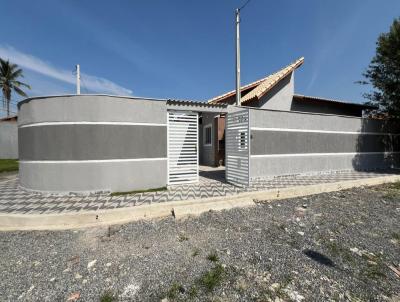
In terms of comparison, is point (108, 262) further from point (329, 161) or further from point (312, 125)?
point (329, 161)

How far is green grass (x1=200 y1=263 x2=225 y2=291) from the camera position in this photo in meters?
3.05

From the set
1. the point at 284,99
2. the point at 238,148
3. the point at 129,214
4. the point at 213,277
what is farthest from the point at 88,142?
the point at 284,99

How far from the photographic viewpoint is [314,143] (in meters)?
10.7

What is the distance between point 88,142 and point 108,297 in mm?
5170

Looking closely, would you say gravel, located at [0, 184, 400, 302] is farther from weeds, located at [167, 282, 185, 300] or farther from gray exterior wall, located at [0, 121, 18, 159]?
gray exterior wall, located at [0, 121, 18, 159]

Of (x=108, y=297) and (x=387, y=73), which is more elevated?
(x=387, y=73)

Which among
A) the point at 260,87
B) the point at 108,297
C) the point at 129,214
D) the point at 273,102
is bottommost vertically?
the point at 108,297

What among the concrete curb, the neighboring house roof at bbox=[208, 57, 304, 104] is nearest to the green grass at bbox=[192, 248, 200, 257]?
the concrete curb

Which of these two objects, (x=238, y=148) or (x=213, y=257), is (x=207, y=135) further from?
(x=213, y=257)

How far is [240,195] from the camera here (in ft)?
22.1

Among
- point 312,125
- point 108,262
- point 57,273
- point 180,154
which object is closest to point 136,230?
point 108,262

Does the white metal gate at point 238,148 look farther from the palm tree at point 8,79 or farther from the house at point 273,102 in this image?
the palm tree at point 8,79

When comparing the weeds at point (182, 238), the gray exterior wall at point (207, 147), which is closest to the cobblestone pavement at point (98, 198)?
the weeds at point (182, 238)

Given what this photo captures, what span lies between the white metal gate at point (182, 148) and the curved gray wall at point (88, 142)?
2.47 ft
